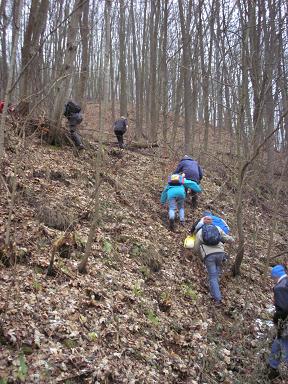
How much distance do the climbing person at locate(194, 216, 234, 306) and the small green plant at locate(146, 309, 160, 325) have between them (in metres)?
1.63

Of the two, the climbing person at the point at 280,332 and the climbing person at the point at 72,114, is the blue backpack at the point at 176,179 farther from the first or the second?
the climbing person at the point at 280,332

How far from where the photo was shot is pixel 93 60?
3597 cm

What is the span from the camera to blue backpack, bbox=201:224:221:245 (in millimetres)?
7721

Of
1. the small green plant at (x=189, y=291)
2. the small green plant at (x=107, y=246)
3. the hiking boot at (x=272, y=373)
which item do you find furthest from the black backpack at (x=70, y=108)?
the hiking boot at (x=272, y=373)

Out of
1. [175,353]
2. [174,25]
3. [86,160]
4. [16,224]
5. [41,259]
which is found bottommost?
[175,353]

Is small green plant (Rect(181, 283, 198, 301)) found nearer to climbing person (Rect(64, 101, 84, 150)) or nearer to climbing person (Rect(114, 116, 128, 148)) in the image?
climbing person (Rect(64, 101, 84, 150))

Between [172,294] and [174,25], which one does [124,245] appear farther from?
[174,25]

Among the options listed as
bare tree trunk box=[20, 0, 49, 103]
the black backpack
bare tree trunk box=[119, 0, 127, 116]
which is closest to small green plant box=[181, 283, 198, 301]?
the black backpack

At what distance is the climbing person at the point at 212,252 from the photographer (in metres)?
7.44

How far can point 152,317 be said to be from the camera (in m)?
6.16

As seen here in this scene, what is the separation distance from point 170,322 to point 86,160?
19.9 feet

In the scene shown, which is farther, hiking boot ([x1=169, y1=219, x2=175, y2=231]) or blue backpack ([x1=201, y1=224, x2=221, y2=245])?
hiking boot ([x1=169, y1=219, x2=175, y2=231])

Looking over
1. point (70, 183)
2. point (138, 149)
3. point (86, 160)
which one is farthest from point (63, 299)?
point (138, 149)

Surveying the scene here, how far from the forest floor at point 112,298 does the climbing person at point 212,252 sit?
277mm
